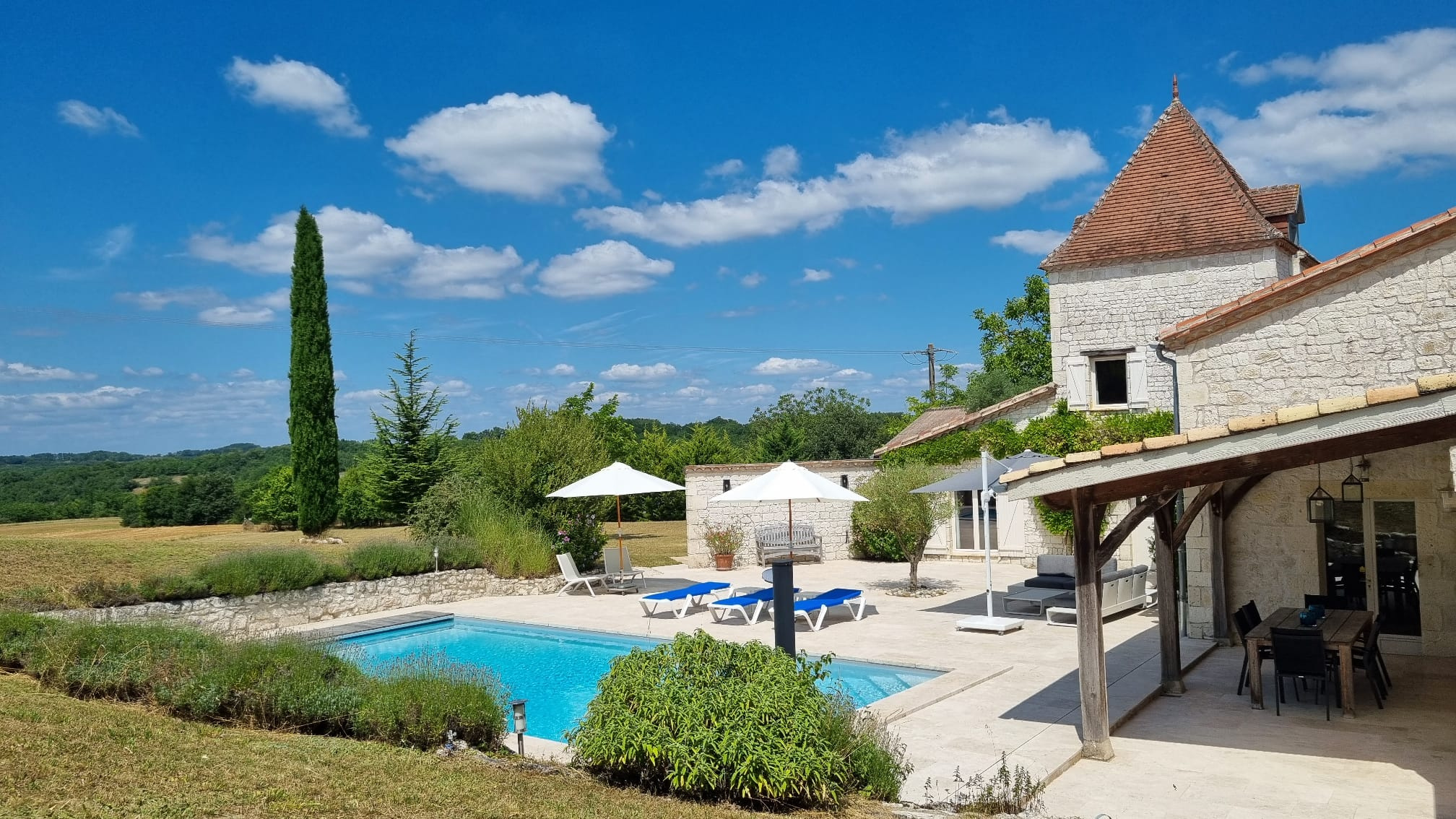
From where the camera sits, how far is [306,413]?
77.4 feet

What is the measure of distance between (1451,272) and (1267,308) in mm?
1627

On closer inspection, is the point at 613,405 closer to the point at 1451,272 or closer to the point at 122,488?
the point at 122,488

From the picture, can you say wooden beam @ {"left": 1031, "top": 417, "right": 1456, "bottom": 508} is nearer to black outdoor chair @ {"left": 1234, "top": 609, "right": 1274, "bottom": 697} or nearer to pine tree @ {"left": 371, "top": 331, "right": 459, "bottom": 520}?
black outdoor chair @ {"left": 1234, "top": 609, "right": 1274, "bottom": 697}

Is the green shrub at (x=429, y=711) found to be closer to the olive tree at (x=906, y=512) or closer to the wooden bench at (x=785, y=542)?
the olive tree at (x=906, y=512)

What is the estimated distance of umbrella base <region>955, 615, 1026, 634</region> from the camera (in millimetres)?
12496

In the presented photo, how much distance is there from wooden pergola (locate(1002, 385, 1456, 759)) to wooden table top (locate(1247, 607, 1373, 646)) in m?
1.66

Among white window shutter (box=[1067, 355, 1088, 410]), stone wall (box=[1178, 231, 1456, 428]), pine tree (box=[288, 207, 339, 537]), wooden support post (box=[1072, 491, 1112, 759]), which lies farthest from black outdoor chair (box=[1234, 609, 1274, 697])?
pine tree (box=[288, 207, 339, 537])

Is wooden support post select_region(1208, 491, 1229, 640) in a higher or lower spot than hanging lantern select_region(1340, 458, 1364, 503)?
lower

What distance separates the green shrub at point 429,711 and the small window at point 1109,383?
1436cm

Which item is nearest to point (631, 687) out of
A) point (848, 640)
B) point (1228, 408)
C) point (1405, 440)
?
point (1405, 440)

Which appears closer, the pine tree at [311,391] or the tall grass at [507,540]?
the tall grass at [507,540]

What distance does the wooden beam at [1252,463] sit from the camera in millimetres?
6570

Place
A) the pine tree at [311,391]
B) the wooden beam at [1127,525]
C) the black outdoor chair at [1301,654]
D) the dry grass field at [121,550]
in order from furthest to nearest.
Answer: the pine tree at [311,391] → the dry grass field at [121,550] → the black outdoor chair at [1301,654] → the wooden beam at [1127,525]

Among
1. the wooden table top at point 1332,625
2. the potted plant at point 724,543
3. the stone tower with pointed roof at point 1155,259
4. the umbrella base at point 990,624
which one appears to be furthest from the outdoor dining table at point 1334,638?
the potted plant at point 724,543
